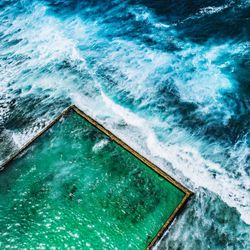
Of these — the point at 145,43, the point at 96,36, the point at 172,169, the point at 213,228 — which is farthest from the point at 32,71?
the point at 213,228

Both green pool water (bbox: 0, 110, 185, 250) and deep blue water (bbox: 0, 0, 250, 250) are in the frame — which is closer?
green pool water (bbox: 0, 110, 185, 250)

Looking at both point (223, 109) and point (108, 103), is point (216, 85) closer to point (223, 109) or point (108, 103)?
point (223, 109)

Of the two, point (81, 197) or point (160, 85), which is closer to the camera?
point (81, 197)

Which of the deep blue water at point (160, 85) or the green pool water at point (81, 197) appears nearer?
the green pool water at point (81, 197)
